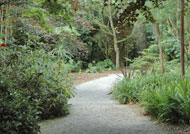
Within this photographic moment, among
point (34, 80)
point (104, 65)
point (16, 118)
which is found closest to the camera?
point (16, 118)

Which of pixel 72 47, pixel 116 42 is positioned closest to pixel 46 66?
pixel 72 47

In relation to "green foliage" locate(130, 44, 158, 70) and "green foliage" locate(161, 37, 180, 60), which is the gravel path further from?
"green foliage" locate(161, 37, 180, 60)

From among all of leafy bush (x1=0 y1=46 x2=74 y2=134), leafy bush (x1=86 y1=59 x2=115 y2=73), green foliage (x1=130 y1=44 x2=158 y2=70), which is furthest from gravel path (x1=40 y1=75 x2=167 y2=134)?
leafy bush (x1=86 y1=59 x2=115 y2=73)

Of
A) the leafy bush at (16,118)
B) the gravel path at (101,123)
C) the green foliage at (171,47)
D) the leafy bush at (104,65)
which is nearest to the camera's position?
the leafy bush at (16,118)

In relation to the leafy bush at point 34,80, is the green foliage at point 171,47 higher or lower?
higher

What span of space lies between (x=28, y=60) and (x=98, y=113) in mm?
1876

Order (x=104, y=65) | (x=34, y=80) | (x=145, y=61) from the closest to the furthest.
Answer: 1. (x=34, y=80)
2. (x=145, y=61)
3. (x=104, y=65)

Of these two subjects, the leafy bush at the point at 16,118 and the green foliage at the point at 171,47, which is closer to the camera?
the leafy bush at the point at 16,118

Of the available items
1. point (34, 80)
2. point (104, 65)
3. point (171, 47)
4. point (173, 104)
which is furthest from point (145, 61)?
point (34, 80)

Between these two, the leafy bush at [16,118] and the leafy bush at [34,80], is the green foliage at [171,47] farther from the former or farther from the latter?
the leafy bush at [16,118]

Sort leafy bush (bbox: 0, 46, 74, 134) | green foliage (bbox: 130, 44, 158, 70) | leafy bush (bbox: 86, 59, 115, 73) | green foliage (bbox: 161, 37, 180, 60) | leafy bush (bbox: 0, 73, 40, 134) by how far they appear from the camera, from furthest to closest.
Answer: leafy bush (bbox: 86, 59, 115, 73), green foliage (bbox: 161, 37, 180, 60), green foliage (bbox: 130, 44, 158, 70), leafy bush (bbox: 0, 46, 74, 134), leafy bush (bbox: 0, 73, 40, 134)

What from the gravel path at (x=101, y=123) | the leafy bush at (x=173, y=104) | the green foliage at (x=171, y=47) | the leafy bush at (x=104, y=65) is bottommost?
the gravel path at (x=101, y=123)

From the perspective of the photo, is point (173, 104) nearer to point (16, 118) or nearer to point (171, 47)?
point (16, 118)

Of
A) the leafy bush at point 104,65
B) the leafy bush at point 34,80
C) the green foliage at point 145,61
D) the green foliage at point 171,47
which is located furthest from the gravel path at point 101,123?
the leafy bush at point 104,65
